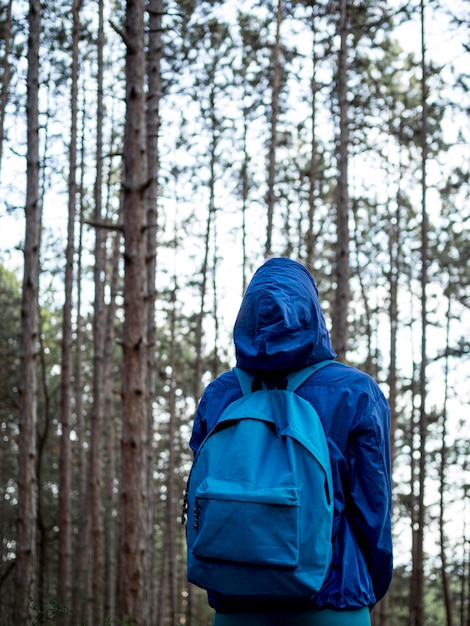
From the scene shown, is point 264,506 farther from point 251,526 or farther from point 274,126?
point 274,126

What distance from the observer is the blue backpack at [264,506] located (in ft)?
6.85

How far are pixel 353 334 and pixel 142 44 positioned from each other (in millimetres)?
16476

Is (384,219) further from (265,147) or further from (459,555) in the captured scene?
(459,555)

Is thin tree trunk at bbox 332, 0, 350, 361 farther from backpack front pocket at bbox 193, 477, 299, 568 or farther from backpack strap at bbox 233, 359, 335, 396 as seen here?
backpack front pocket at bbox 193, 477, 299, 568

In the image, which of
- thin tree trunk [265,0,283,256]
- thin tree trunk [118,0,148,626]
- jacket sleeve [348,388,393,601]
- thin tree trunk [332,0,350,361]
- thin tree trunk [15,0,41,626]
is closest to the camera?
jacket sleeve [348,388,393,601]

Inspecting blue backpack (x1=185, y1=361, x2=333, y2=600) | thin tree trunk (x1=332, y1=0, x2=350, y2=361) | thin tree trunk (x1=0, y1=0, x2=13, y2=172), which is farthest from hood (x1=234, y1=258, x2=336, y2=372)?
thin tree trunk (x1=0, y1=0, x2=13, y2=172)

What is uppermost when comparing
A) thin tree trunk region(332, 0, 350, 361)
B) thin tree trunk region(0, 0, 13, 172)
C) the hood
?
thin tree trunk region(0, 0, 13, 172)

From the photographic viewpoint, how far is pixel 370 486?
7.62 ft

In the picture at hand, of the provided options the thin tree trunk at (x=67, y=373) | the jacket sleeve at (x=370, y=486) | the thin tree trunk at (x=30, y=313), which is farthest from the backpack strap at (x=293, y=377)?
the thin tree trunk at (x=67, y=373)

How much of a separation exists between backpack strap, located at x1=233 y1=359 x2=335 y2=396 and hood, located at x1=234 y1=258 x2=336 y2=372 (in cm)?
2

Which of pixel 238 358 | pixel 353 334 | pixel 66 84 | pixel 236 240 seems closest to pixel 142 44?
pixel 238 358

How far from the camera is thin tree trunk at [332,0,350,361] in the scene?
32.2 feet

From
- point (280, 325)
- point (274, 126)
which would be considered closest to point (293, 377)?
point (280, 325)

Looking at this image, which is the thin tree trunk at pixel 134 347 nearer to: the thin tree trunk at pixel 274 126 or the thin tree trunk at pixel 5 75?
the thin tree trunk at pixel 5 75
